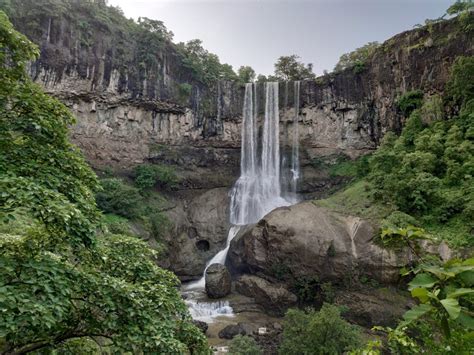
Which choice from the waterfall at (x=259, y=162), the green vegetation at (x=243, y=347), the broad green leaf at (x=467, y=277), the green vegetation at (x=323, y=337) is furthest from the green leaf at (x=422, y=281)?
the waterfall at (x=259, y=162)

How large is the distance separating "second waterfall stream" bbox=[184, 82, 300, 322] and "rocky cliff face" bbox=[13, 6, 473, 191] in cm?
80

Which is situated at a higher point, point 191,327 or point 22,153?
point 22,153

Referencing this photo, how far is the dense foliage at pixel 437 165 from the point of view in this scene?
15.2 m

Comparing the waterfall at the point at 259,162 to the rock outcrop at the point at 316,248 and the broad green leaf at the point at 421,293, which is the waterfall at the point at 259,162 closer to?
the rock outcrop at the point at 316,248

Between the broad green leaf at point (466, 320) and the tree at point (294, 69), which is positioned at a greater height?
the tree at point (294, 69)

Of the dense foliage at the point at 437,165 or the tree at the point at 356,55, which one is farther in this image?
the tree at the point at 356,55

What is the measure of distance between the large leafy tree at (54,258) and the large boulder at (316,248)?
44.4 ft

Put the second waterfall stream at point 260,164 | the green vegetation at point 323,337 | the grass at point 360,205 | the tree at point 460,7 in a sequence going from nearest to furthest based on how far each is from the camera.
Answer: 1. the green vegetation at point 323,337
2. the grass at point 360,205
3. the tree at point 460,7
4. the second waterfall stream at point 260,164

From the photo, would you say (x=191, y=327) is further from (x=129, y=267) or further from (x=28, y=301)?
(x=28, y=301)

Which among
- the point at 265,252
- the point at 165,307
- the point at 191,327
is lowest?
the point at 265,252

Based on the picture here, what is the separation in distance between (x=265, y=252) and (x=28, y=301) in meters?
16.7

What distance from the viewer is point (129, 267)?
4.60m

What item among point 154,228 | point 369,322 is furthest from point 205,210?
point 369,322

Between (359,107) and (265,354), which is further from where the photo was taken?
(359,107)
